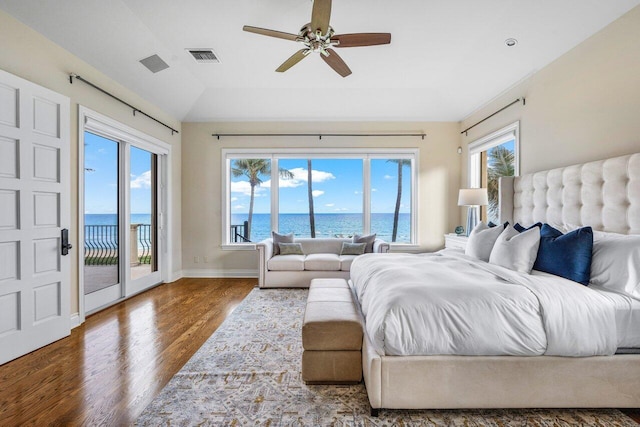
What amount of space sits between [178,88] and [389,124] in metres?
3.55

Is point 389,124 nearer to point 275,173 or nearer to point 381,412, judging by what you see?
point 275,173

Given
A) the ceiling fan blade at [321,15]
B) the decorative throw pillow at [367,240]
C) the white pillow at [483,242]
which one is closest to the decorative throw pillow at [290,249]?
the decorative throw pillow at [367,240]

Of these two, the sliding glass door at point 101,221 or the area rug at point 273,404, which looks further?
the sliding glass door at point 101,221

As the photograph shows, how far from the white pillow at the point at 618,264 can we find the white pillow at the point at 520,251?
366 mm

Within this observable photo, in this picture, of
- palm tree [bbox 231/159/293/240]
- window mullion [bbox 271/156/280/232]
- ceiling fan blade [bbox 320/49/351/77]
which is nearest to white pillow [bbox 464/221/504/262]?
ceiling fan blade [bbox 320/49/351/77]

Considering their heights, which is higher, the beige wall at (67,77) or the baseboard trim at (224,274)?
the beige wall at (67,77)

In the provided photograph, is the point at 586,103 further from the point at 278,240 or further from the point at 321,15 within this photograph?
the point at 278,240

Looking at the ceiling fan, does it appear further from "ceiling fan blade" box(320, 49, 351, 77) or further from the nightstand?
the nightstand

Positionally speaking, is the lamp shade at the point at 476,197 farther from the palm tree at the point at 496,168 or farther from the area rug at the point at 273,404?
the area rug at the point at 273,404

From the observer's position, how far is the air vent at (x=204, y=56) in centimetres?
389

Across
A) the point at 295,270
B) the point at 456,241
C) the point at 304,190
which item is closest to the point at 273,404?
the point at 295,270

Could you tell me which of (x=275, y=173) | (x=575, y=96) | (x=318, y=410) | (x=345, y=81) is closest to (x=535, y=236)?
(x=575, y=96)

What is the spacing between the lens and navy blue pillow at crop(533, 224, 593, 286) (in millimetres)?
2160

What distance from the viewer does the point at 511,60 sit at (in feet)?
12.0
